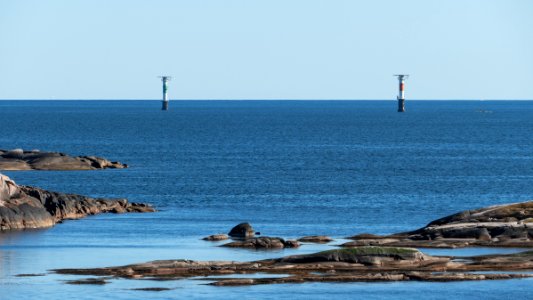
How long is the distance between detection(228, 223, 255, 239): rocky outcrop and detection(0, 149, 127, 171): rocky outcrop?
54.7 metres

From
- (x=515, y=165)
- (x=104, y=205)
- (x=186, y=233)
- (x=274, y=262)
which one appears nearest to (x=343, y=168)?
(x=515, y=165)

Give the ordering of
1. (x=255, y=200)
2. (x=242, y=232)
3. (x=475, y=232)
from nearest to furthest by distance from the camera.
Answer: (x=475, y=232) → (x=242, y=232) → (x=255, y=200)

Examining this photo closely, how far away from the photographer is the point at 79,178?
404 ft

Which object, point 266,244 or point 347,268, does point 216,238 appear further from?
point 347,268

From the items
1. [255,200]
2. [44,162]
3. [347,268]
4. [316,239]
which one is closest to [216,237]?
[316,239]

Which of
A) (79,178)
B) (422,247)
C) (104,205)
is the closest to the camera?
(422,247)

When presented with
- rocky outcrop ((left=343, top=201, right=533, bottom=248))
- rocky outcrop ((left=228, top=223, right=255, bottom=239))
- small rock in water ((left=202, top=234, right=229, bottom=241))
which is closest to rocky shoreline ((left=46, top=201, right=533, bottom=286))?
rocky outcrop ((left=343, top=201, right=533, bottom=248))

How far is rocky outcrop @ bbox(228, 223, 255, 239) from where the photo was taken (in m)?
76.9

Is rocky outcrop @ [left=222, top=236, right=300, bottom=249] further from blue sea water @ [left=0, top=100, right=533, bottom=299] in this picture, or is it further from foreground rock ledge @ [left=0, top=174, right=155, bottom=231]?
foreground rock ledge @ [left=0, top=174, right=155, bottom=231]

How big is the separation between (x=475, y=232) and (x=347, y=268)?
13255 mm

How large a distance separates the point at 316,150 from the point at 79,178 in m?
63.6

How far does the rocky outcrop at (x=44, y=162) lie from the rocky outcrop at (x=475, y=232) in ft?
203

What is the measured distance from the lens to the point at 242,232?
3036 inches

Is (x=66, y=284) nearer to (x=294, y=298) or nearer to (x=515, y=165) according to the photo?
(x=294, y=298)
